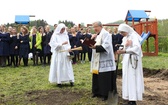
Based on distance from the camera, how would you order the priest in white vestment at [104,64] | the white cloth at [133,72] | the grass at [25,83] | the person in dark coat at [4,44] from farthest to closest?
the person in dark coat at [4,44] → the grass at [25,83] → the priest in white vestment at [104,64] → the white cloth at [133,72]

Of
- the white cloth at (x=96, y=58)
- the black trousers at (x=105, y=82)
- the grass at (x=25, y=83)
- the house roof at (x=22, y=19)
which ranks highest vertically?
the house roof at (x=22, y=19)

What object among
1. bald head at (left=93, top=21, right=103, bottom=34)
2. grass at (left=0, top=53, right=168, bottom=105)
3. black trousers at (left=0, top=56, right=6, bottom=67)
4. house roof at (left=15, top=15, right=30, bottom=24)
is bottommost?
grass at (left=0, top=53, right=168, bottom=105)

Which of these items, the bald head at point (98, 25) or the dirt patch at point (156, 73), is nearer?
the bald head at point (98, 25)

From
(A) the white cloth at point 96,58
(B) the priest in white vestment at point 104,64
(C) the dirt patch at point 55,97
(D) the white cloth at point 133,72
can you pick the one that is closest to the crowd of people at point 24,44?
(C) the dirt patch at point 55,97

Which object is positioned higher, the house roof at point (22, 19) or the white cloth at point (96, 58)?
the house roof at point (22, 19)

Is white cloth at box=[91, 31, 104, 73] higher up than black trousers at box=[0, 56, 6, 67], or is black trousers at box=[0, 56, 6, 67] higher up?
white cloth at box=[91, 31, 104, 73]

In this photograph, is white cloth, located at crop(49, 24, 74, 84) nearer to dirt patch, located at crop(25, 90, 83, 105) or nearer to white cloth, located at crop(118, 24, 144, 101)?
dirt patch, located at crop(25, 90, 83, 105)

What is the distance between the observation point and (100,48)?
7656 millimetres

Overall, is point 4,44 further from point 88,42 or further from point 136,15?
point 136,15

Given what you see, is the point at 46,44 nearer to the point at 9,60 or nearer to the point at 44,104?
the point at 9,60

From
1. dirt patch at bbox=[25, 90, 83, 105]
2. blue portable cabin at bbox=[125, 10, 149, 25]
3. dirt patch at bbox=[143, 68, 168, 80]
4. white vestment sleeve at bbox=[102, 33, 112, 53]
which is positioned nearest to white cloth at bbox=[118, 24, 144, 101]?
white vestment sleeve at bbox=[102, 33, 112, 53]

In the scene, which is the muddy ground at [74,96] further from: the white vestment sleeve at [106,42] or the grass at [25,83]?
the white vestment sleeve at [106,42]

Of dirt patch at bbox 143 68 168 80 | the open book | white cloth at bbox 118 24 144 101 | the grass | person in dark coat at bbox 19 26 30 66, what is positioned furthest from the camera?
person in dark coat at bbox 19 26 30 66

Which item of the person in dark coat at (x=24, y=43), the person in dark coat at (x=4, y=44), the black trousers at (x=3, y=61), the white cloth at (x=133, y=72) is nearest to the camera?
the white cloth at (x=133, y=72)
